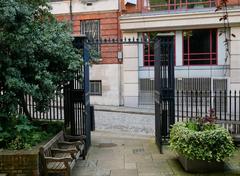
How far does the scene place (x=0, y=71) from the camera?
848 centimetres

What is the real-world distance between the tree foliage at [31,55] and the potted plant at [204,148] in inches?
120

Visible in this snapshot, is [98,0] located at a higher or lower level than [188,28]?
higher

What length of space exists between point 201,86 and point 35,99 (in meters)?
14.2

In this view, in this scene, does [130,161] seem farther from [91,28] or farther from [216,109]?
[91,28]

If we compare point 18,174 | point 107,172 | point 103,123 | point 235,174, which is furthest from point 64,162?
point 103,123

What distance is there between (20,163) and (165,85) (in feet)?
16.1

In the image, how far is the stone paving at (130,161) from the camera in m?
8.38

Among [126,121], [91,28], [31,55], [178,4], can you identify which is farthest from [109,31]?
[31,55]

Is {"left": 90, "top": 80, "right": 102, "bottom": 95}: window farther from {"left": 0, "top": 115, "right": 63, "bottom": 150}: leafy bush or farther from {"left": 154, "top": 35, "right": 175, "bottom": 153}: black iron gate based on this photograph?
{"left": 0, "top": 115, "right": 63, "bottom": 150}: leafy bush

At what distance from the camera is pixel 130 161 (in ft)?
30.8

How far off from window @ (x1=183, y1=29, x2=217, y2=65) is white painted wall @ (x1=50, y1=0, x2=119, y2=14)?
14.6ft

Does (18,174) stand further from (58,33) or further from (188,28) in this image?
(188,28)

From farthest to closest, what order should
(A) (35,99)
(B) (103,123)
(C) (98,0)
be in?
(C) (98,0), (B) (103,123), (A) (35,99)

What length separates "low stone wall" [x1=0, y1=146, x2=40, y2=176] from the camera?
7.30 metres
